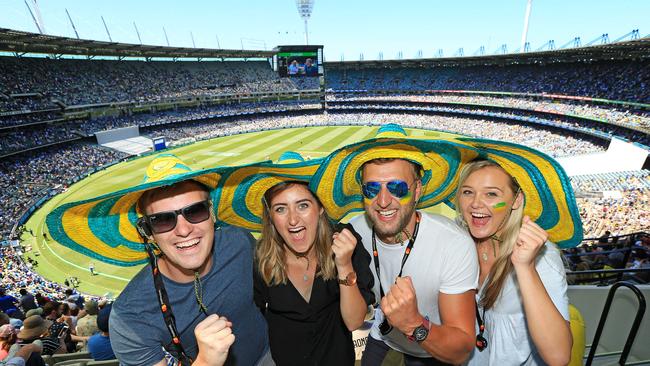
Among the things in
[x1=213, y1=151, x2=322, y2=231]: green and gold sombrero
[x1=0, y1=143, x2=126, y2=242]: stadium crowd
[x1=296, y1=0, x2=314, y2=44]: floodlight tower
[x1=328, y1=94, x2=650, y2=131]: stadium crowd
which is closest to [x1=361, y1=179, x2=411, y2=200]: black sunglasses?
[x1=213, y1=151, x2=322, y2=231]: green and gold sombrero

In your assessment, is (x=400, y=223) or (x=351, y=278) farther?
(x=400, y=223)

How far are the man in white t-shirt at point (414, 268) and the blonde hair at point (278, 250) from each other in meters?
0.41

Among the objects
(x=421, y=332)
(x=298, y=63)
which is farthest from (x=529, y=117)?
(x=421, y=332)

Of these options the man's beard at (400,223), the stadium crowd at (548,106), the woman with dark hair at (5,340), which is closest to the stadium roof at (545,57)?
the stadium crowd at (548,106)

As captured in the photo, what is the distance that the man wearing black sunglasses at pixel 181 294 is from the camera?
2.44 m

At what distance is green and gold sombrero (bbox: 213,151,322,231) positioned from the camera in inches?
116

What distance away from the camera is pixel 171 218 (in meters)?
2.58

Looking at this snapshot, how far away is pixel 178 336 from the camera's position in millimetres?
2568

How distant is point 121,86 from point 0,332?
6037 centimetres

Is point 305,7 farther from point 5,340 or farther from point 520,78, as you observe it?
point 5,340

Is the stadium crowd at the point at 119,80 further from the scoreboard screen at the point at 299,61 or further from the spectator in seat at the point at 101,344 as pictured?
the spectator in seat at the point at 101,344

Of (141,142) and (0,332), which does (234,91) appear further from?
(0,332)

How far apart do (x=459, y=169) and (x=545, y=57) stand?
6033cm

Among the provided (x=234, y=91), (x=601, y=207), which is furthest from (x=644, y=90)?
(x=234, y=91)
